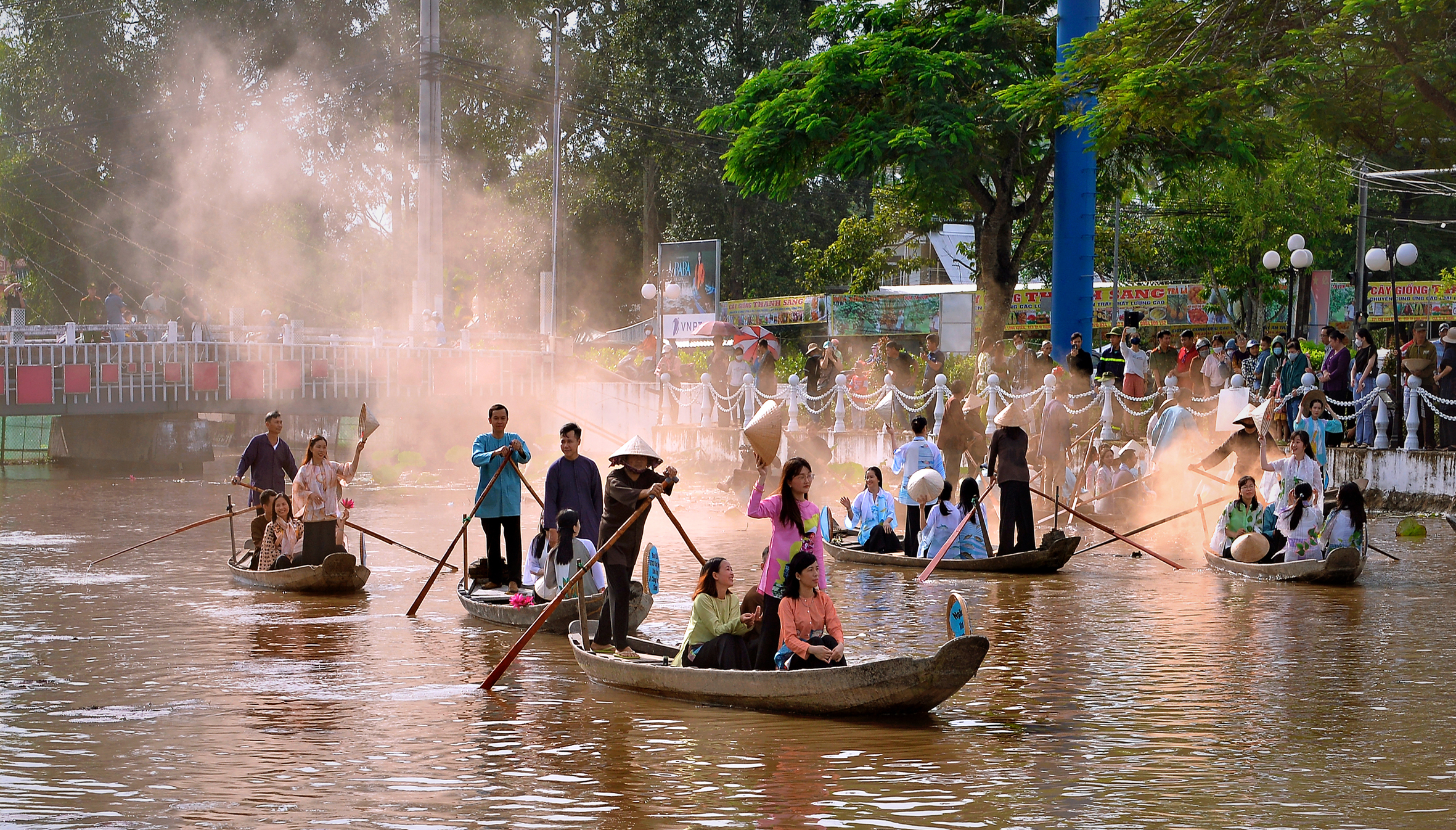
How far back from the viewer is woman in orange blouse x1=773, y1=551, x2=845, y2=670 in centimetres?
914

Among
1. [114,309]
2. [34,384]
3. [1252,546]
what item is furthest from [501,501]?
[114,309]

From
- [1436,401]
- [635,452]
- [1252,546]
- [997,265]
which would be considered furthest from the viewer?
[997,265]

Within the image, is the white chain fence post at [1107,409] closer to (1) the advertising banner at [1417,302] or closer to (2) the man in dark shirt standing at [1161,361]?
(2) the man in dark shirt standing at [1161,361]

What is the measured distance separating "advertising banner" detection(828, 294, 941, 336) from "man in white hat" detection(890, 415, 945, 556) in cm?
1960

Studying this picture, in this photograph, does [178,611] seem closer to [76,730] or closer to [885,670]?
[76,730]

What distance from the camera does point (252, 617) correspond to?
1373cm

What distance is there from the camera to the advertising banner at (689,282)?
3600 centimetres

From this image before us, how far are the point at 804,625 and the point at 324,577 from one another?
7.37 meters

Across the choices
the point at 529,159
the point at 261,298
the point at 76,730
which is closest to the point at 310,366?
the point at 261,298

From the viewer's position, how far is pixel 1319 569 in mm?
14992

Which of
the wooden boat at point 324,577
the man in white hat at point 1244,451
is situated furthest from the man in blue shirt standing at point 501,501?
the man in white hat at point 1244,451

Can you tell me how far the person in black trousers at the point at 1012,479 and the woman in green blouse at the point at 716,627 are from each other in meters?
6.87

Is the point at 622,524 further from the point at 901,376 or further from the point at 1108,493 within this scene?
the point at 901,376

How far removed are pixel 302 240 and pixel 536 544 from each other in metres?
36.4
